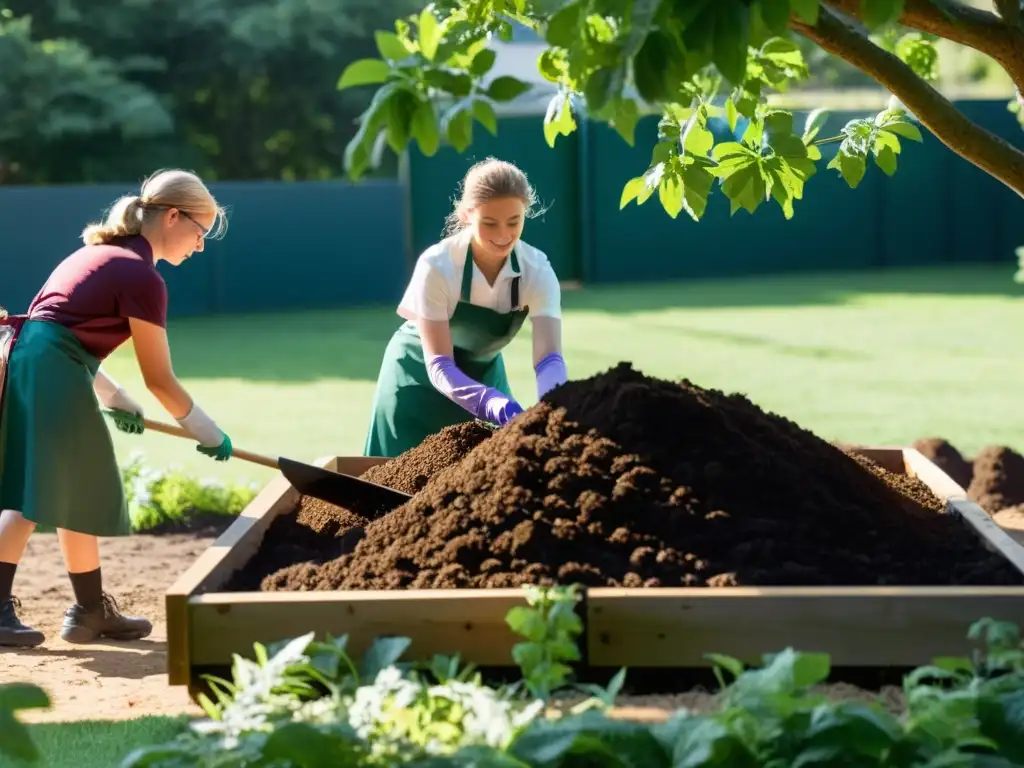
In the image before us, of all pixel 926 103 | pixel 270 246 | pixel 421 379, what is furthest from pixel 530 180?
pixel 926 103

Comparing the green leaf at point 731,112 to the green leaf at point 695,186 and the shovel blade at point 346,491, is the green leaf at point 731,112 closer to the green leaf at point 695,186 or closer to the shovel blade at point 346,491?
the green leaf at point 695,186

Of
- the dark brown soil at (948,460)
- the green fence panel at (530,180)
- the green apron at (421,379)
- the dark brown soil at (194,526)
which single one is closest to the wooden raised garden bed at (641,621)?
the green apron at (421,379)

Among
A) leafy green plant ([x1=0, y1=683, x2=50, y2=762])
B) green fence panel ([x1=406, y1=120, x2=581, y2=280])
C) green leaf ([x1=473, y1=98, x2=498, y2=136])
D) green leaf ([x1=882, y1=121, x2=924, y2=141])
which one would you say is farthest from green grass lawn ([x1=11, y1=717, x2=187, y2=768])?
green fence panel ([x1=406, y1=120, x2=581, y2=280])

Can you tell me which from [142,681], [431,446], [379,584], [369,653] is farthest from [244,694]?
[431,446]

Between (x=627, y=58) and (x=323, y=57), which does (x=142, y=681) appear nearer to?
(x=627, y=58)

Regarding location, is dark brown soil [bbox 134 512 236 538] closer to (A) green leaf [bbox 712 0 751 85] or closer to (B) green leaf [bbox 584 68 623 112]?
(B) green leaf [bbox 584 68 623 112]

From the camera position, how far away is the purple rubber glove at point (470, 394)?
14.8ft

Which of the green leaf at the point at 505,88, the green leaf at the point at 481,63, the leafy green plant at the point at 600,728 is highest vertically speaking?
the green leaf at the point at 481,63

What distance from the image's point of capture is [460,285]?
4.76 metres

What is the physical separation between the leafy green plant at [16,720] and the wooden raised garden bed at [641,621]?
73cm

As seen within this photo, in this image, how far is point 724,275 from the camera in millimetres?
18828

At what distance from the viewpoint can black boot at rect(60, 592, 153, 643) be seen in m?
4.42

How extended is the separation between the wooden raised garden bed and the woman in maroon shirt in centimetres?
152

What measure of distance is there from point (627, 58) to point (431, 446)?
2360mm
